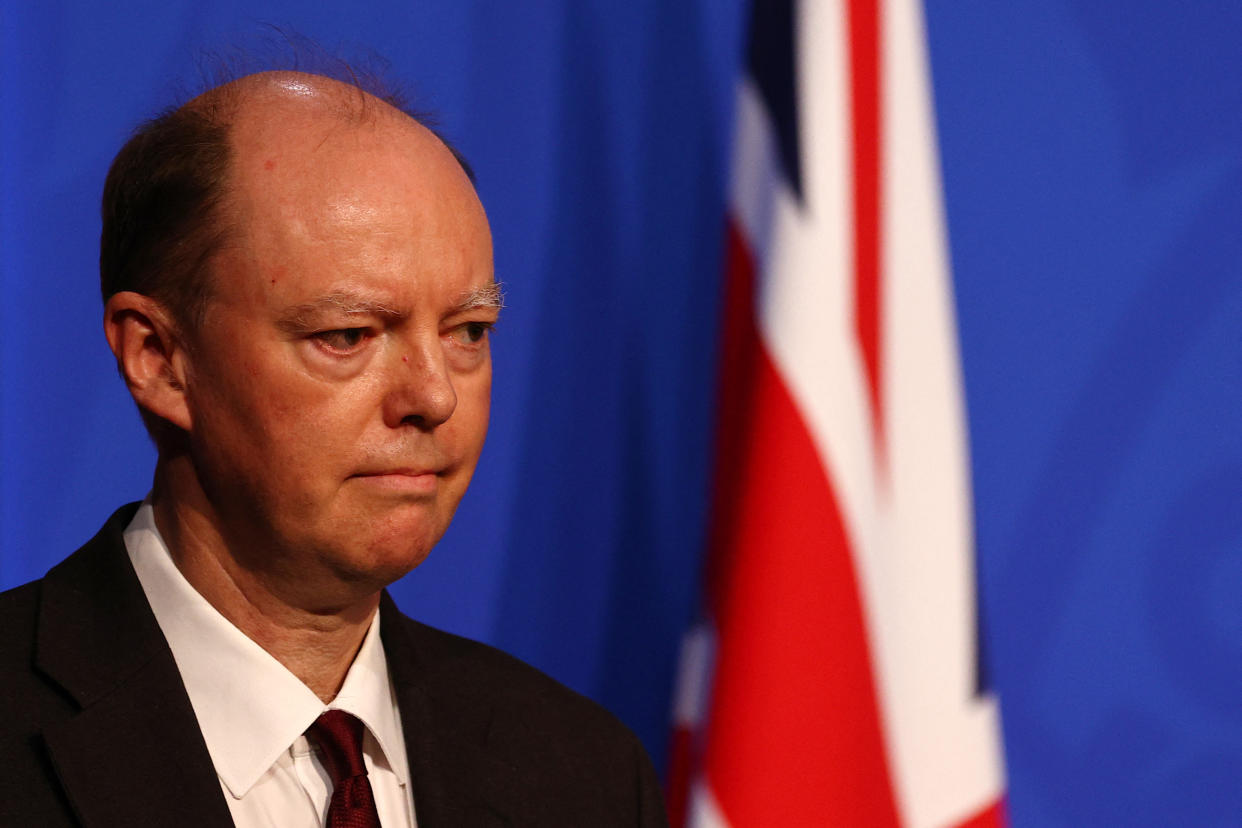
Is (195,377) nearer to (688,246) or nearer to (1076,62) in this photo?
(688,246)

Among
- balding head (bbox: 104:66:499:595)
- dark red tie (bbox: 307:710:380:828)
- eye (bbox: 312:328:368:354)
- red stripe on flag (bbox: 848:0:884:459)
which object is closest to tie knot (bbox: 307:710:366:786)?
dark red tie (bbox: 307:710:380:828)

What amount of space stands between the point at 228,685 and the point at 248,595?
7 centimetres

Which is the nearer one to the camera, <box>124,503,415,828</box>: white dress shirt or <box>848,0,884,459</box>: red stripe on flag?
<box>124,503,415,828</box>: white dress shirt

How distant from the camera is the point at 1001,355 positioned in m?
1.89

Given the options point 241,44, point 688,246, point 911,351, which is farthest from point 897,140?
point 241,44

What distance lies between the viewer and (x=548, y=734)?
1.34 m

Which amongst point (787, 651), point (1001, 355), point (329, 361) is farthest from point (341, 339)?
point (1001, 355)

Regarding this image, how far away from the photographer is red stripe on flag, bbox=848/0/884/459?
1.56 m

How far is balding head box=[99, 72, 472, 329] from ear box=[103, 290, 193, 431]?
15 millimetres

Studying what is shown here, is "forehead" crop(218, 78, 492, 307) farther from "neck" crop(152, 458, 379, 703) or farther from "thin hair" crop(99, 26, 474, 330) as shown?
"neck" crop(152, 458, 379, 703)

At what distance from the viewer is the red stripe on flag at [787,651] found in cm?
150

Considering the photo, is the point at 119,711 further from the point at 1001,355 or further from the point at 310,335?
the point at 1001,355

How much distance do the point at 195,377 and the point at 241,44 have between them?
797 millimetres

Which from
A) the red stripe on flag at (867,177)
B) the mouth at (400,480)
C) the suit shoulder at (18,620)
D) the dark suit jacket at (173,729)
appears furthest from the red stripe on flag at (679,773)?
Result: the suit shoulder at (18,620)
